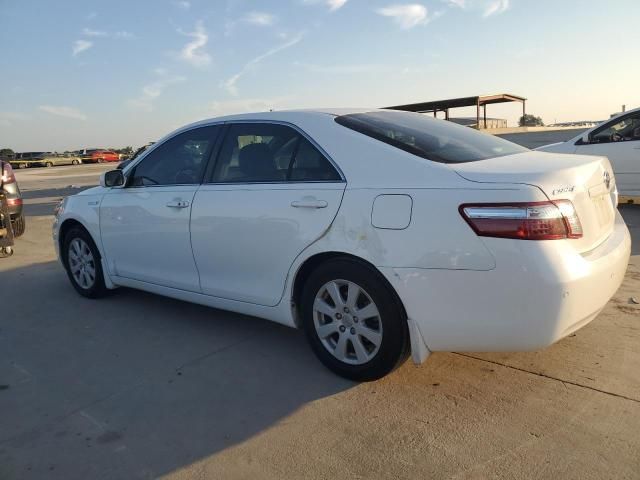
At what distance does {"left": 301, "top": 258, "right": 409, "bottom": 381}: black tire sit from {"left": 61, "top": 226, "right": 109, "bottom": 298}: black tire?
2550 millimetres

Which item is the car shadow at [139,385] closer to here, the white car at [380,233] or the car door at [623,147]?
→ the white car at [380,233]

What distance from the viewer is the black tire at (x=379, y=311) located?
2.94 m

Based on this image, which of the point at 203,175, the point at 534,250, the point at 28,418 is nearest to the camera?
the point at 534,250

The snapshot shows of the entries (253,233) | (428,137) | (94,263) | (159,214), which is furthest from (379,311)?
(94,263)

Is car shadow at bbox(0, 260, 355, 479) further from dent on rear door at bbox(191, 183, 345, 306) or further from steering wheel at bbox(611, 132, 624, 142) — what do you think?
steering wheel at bbox(611, 132, 624, 142)

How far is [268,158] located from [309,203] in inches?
23.6

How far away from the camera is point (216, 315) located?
455 cm

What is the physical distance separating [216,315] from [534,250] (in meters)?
2.81

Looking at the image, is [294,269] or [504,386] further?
[294,269]

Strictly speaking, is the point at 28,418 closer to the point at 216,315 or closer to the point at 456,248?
the point at 216,315

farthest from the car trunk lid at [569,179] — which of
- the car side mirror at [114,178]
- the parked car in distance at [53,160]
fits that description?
the parked car in distance at [53,160]

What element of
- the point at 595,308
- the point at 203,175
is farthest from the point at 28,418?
the point at 595,308

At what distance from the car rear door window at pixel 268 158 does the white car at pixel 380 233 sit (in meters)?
0.01

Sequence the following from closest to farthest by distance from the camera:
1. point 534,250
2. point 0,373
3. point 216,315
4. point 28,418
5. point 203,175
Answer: point 534,250, point 28,418, point 0,373, point 203,175, point 216,315
